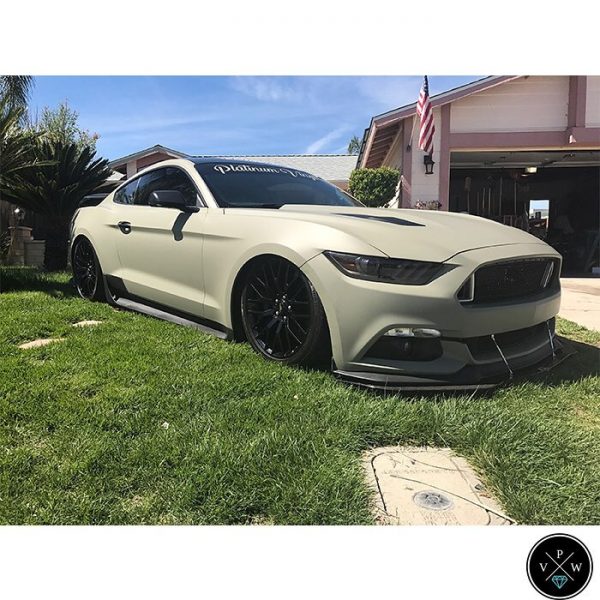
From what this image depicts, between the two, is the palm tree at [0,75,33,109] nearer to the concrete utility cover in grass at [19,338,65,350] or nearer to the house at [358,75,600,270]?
the concrete utility cover in grass at [19,338,65,350]

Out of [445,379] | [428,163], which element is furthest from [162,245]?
[428,163]

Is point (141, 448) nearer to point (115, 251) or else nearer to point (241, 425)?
point (241, 425)

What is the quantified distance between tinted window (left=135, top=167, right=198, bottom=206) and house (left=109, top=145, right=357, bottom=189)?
219mm

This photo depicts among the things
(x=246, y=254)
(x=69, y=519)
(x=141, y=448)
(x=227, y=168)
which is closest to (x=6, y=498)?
(x=69, y=519)

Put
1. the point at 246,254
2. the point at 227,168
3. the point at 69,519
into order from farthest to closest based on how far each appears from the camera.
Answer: the point at 227,168 → the point at 246,254 → the point at 69,519

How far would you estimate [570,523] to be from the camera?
1592 millimetres

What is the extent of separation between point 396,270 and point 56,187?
6.53 metres

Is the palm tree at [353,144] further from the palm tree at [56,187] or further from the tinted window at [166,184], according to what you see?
the palm tree at [56,187]

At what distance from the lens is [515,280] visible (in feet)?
8.64

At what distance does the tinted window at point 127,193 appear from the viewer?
435 centimetres

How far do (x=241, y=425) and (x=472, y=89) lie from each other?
743 centimetres

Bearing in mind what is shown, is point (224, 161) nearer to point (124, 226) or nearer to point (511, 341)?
point (124, 226)

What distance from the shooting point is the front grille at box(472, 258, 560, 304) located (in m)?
2.46
